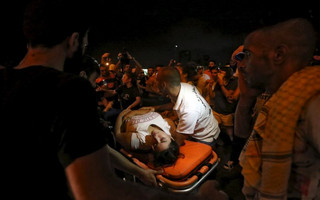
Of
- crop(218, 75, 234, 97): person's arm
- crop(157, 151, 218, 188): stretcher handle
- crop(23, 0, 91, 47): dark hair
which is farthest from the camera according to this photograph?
crop(218, 75, 234, 97): person's arm

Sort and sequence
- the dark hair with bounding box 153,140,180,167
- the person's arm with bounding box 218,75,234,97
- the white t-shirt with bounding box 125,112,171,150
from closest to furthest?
the dark hair with bounding box 153,140,180,167
the white t-shirt with bounding box 125,112,171,150
the person's arm with bounding box 218,75,234,97

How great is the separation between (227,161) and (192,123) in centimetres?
184

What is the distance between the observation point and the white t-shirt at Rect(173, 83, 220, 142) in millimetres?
3197

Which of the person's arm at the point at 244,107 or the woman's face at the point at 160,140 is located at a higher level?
the person's arm at the point at 244,107

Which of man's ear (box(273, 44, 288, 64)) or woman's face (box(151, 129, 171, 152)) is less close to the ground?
man's ear (box(273, 44, 288, 64))

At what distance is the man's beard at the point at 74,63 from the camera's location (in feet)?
3.51

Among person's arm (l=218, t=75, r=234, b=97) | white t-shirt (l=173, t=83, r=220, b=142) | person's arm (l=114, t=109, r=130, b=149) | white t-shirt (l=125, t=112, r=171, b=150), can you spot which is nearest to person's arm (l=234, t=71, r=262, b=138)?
white t-shirt (l=173, t=83, r=220, b=142)

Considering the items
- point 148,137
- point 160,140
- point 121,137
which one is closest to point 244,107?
point 160,140

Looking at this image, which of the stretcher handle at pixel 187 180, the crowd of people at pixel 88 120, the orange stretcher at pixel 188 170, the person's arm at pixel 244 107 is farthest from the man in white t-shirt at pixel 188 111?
the crowd of people at pixel 88 120

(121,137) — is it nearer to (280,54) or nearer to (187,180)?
(187,180)

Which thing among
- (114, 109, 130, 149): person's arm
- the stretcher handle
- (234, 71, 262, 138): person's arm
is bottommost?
the stretcher handle

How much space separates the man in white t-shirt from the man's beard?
2289 mm

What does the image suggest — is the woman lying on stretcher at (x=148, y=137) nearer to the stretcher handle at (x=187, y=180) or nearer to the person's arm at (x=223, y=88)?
the stretcher handle at (x=187, y=180)

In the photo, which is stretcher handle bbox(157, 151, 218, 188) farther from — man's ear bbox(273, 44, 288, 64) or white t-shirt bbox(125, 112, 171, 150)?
man's ear bbox(273, 44, 288, 64)
